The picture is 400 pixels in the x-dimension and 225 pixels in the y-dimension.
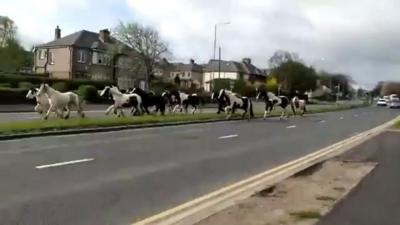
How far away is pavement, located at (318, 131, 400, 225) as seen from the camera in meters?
8.24

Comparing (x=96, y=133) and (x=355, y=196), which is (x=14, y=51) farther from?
(x=355, y=196)

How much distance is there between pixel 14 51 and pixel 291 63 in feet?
203

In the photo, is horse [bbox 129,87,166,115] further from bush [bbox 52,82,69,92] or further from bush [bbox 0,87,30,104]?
bush [bbox 52,82,69,92]

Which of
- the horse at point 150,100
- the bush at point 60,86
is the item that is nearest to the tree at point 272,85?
the bush at point 60,86

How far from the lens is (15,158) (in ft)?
48.1

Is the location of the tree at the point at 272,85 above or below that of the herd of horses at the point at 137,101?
above

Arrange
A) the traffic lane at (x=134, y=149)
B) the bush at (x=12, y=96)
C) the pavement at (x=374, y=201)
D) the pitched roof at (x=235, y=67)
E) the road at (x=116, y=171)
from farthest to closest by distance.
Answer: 1. the pitched roof at (x=235, y=67)
2. the bush at (x=12, y=96)
3. the traffic lane at (x=134, y=149)
4. the road at (x=116, y=171)
5. the pavement at (x=374, y=201)

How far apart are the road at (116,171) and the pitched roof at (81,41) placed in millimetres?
79171

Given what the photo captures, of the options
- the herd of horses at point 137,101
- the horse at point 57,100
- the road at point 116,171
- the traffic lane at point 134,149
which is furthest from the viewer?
the herd of horses at point 137,101

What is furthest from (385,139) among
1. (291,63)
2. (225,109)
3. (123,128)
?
(291,63)

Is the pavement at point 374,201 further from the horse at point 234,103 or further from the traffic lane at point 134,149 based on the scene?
the horse at point 234,103

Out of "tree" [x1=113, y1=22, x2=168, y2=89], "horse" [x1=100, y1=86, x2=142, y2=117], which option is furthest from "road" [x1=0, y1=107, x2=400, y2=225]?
"tree" [x1=113, y1=22, x2=168, y2=89]

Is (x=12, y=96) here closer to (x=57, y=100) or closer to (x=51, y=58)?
(x=57, y=100)

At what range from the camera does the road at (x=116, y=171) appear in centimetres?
889
